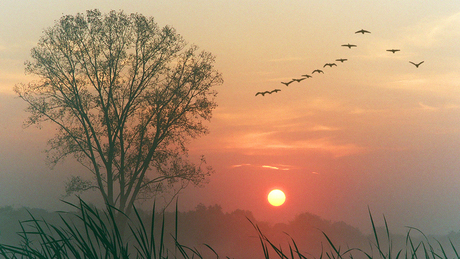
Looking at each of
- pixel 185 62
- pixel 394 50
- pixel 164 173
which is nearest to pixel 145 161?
pixel 164 173

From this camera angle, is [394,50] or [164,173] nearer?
[394,50]

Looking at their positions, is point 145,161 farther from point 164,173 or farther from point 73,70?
point 73,70

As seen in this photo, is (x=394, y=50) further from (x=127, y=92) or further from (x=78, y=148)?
(x=78, y=148)

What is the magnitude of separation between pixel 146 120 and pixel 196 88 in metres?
2.79

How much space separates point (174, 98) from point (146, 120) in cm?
166

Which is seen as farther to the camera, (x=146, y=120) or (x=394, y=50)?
(x=146, y=120)

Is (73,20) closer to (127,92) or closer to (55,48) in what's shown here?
(55,48)

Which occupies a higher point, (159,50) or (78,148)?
(159,50)

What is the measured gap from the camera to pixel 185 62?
1981 centimetres

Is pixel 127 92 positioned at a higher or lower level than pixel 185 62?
lower

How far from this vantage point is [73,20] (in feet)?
62.8

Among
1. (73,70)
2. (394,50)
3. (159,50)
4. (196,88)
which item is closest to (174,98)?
(196,88)

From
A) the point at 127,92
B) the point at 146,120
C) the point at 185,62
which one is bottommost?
the point at 146,120

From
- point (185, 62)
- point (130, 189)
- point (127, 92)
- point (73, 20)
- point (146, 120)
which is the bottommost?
point (130, 189)
